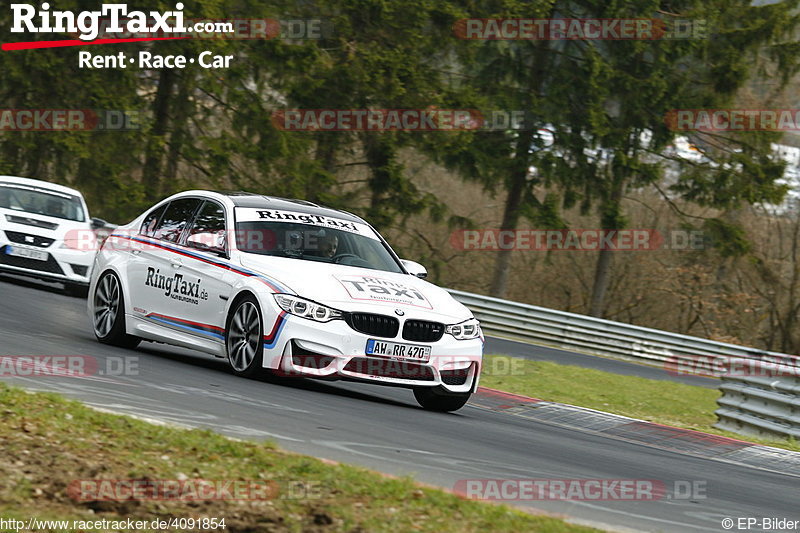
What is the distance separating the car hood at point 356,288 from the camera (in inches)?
389

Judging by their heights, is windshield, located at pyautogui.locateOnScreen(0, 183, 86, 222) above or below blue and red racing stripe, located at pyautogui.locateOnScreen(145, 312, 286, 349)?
above

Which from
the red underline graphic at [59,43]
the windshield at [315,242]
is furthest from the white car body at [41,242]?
the red underline graphic at [59,43]

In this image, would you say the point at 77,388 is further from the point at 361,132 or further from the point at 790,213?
the point at 790,213

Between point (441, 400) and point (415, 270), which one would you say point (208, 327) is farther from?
point (441, 400)

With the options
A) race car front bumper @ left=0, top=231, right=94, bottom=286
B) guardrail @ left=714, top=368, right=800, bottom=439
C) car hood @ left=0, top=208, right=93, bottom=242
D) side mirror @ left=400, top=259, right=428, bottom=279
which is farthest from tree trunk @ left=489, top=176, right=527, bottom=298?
side mirror @ left=400, top=259, right=428, bottom=279

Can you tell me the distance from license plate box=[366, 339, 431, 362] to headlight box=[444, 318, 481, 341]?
0.31 metres

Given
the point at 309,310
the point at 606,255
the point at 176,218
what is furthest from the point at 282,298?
the point at 606,255

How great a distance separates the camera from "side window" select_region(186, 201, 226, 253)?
36.0 ft

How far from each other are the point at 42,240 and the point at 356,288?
9468 millimetres

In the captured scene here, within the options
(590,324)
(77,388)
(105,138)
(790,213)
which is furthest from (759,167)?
(77,388)

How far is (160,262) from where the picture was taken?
1145 cm

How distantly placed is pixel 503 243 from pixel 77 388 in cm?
2667

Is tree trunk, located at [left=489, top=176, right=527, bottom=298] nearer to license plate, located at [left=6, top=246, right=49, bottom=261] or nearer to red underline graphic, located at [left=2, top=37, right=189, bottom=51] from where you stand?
red underline graphic, located at [left=2, top=37, right=189, bottom=51]

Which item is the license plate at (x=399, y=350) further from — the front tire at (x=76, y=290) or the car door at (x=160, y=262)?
the front tire at (x=76, y=290)
